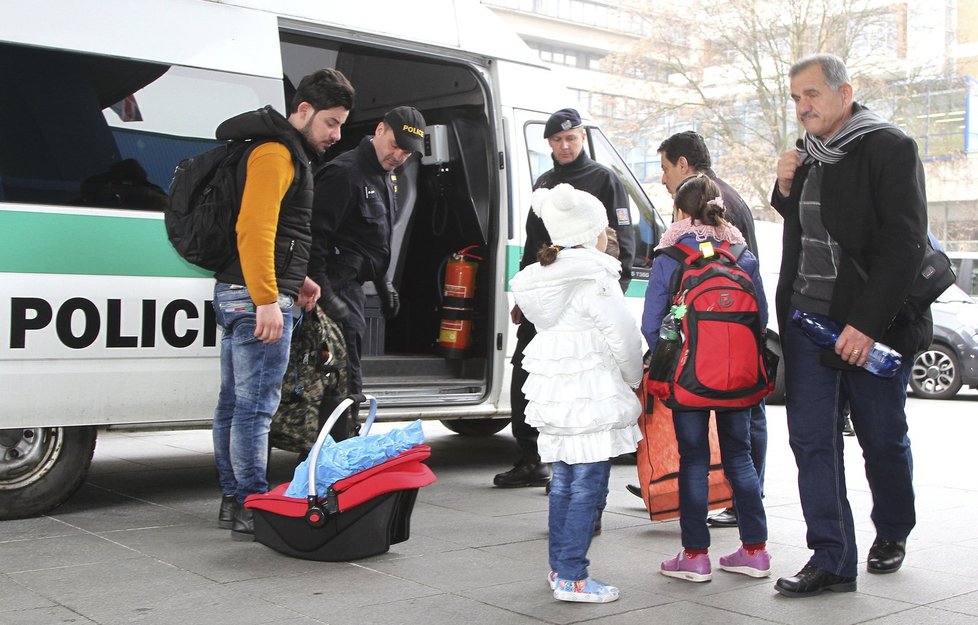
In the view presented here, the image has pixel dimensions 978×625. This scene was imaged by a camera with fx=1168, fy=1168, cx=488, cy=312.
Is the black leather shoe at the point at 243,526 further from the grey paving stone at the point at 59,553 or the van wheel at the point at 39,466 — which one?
the van wheel at the point at 39,466

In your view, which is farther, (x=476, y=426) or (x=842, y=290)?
(x=476, y=426)

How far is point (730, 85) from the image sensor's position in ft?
94.8

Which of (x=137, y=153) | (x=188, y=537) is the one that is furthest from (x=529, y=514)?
(x=137, y=153)

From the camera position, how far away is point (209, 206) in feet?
15.8

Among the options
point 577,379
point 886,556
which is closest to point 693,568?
point 886,556

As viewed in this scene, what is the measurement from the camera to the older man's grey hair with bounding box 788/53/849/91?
13.7ft

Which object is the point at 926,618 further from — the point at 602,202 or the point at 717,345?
the point at 602,202

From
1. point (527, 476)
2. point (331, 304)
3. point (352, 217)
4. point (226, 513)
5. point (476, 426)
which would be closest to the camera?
point (226, 513)

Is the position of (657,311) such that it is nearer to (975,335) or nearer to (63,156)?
(63,156)

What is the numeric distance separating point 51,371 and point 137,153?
1.07 meters

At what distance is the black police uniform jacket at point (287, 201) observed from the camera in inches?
189

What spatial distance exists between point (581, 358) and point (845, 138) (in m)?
1.23

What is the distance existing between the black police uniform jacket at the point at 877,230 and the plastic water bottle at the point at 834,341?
4 centimetres

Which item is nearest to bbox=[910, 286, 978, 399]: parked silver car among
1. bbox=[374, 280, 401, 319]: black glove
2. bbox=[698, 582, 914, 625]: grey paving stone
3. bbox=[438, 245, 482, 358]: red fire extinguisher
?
bbox=[438, 245, 482, 358]: red fire extinguisher
